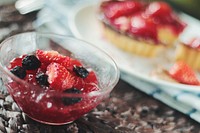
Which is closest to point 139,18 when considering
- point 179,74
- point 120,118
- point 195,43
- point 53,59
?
point 195,43

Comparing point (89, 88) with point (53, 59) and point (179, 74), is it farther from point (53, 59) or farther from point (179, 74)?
point (179, 74)

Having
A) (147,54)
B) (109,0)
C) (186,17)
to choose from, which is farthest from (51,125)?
(186,17)

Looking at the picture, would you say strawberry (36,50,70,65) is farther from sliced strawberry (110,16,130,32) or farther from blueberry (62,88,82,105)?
sliced strawberry (110,16,130,32)

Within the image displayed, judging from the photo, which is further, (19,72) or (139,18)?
(139,18)

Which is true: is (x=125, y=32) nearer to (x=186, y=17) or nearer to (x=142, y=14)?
(x=142, y=14)

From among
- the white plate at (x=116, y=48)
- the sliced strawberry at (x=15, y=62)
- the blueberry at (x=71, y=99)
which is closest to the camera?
the blueberry at (x=71, y=99)

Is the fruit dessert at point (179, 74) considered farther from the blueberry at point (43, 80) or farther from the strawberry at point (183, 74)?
the blueberry at point (43, 80)

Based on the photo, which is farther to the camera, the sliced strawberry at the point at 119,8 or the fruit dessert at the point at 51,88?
the sliced strawberry at the point at 119,8

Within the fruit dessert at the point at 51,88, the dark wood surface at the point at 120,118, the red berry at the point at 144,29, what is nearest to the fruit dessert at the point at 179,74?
the dark wood surface at the point at 120,118
